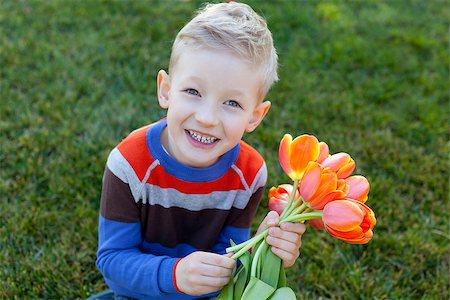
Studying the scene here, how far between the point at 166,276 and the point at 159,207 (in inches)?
9.1

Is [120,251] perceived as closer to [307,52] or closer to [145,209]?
[145,209]

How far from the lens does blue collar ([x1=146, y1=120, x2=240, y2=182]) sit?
1798 millimetres

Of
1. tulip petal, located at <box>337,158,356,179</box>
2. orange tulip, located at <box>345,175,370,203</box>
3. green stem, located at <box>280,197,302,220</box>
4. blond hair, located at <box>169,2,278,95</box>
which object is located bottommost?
green stem, located at <box>280,197,302,220</box>

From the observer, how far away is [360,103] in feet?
11.7

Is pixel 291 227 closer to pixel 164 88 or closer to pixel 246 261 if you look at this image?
pixel 246 261

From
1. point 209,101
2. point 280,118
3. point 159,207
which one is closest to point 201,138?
point 209,101

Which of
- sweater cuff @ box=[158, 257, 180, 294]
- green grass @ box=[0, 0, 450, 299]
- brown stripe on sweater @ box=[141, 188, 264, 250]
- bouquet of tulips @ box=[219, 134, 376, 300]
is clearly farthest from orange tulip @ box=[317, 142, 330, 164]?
green grass @ box=[0, 0, 450, 299]

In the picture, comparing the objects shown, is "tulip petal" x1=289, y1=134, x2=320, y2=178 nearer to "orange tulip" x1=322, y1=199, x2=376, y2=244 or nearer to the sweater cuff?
"orange tulip" x1=322, y1=199, x2=376, y2=244

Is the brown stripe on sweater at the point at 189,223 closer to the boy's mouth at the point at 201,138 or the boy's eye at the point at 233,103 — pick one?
the boy's mouth at the point at 201,138

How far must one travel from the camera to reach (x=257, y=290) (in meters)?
1.48

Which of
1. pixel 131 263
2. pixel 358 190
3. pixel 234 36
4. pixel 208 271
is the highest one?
pixel 234 36

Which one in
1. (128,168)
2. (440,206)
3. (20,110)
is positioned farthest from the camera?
(20,110)

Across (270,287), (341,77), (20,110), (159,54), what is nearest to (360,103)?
(341,77)

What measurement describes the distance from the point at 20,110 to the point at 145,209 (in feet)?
5.12
